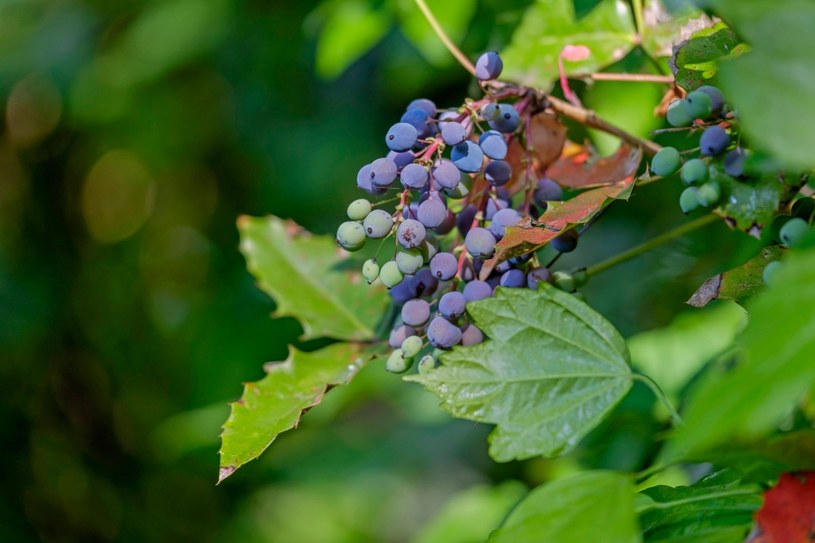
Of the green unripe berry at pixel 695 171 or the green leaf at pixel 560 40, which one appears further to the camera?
the green leaf at pixel 560 40

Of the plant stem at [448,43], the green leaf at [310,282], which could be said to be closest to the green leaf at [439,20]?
the plant stem at [448,43]

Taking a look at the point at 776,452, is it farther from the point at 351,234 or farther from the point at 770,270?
the point at 351,234

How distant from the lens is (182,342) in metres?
2.83

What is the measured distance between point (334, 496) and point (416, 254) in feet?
7.02

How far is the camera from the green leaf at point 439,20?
1.30 m

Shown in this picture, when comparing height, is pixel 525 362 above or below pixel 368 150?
above

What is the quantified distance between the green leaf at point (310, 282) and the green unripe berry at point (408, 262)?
0.28m

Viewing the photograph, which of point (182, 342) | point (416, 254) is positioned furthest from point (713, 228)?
point (182, 342)

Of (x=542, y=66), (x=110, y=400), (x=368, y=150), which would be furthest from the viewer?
(x=110, y=400)

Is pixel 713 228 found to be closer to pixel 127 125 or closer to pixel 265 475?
pixel 265 475

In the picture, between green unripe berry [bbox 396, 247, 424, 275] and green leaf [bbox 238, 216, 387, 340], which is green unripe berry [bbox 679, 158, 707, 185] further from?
green leaf [bbox 238, 216, 387, 340]

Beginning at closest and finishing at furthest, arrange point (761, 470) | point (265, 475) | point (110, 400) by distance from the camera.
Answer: point (761, 470) < point (265, 475) < point (110, 400)

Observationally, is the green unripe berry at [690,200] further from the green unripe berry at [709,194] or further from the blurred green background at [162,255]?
the blurred green background at [162,255]

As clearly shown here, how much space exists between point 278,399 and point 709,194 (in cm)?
46
